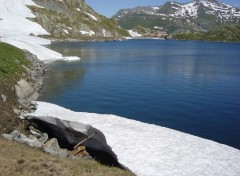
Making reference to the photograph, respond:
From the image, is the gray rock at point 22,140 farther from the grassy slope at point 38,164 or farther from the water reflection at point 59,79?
the water reflection at point 59,79

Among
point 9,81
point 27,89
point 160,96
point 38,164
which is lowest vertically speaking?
point 160,96

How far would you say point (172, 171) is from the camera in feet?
73.5

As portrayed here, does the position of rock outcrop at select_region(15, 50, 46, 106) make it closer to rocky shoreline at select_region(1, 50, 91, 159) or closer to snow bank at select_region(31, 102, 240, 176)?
rocky shoreline at select_region(1, 50, 91, 159)

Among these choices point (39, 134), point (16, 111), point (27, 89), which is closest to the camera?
point (39, 134)

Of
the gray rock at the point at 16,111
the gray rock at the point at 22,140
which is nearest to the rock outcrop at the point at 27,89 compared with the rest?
the gray rock at the point at 16,111

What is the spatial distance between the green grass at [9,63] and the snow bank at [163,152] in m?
14.1

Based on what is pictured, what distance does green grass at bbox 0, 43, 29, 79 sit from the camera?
41.6 m

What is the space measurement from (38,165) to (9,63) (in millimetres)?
29807

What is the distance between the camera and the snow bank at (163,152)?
74.9 ft

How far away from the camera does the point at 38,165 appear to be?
1878cm

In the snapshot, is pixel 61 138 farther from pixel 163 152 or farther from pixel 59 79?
pixel 59 79

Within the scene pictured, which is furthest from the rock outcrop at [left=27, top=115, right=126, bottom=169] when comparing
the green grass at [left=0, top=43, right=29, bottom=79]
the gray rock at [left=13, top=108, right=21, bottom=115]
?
the green grass at [left=0, top=43, right=29, bottom=79]

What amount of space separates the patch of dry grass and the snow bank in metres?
3.65

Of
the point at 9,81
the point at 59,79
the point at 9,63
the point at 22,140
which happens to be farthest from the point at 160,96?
the point at 22,140
